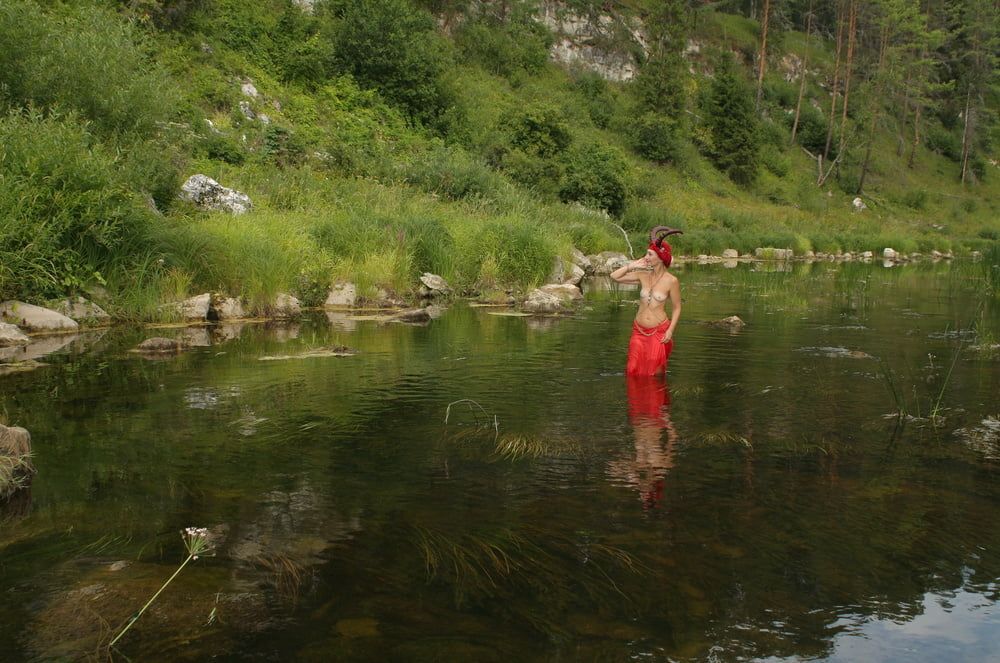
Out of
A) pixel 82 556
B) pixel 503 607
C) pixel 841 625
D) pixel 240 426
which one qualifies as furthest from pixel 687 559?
pixel 240 426

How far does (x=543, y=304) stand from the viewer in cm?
1619

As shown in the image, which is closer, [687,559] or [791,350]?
[687,559]

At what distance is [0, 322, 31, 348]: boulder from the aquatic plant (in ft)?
27.1

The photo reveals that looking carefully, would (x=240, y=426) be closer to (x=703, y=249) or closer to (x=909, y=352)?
(x=909, y=352)

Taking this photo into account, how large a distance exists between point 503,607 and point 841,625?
1632mm

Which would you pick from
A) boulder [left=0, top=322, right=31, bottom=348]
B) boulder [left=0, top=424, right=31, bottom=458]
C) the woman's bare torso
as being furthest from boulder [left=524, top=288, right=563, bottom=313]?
boulder [left=0, top=424, right=31, bottom=458]

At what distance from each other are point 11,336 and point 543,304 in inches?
358

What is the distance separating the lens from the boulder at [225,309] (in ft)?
47.6

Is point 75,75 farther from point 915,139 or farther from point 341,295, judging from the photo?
point 915,139

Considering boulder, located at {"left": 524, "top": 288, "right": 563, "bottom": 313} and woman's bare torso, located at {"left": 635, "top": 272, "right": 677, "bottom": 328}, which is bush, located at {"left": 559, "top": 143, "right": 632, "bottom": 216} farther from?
woman's bare torso, located at {"left": 635, "top": 272, "right": 677, "bottom": 328}

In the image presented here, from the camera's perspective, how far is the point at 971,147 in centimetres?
6831

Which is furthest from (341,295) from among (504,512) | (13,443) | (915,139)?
(915,139)

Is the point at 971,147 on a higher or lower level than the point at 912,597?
higher

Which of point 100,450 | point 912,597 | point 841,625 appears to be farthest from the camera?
point 100,450
